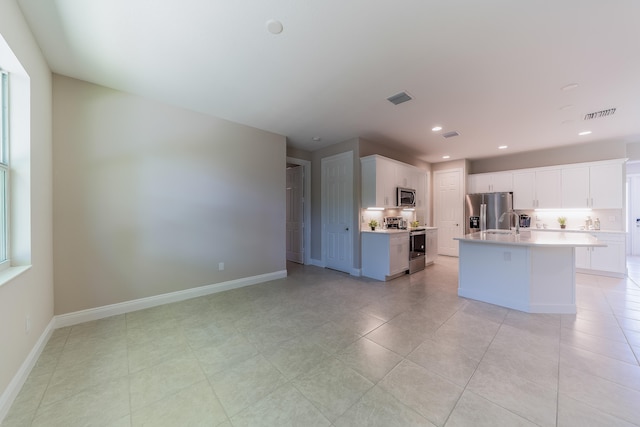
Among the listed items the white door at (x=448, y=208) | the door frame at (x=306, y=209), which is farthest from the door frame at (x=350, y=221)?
the white door at (x=448, y=208)

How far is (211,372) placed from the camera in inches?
74.3

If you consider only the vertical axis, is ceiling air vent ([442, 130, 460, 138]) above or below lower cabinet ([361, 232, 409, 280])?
above

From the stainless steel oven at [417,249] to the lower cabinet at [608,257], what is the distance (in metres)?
3.10

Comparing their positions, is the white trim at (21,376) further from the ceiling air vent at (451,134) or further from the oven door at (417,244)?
the ceiling air vent at (451,134)

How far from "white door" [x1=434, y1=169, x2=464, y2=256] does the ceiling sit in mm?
3016

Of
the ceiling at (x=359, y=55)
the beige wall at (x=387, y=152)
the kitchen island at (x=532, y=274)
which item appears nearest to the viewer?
the ceiling at (x=359, y=55)

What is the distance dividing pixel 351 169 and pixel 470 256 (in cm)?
266

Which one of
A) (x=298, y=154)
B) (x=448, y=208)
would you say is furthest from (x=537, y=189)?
(x=298, y=154)

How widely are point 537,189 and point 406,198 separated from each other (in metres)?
3.31

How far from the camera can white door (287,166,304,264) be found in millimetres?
5957

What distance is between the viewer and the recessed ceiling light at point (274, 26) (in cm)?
192

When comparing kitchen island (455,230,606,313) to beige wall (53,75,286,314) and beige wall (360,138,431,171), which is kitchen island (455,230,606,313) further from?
beige wall (53,75,286,314)

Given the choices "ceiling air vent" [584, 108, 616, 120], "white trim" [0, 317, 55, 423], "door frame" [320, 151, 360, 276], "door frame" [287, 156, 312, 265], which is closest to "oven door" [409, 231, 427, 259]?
"door frame" [320, 151, 360, 276]

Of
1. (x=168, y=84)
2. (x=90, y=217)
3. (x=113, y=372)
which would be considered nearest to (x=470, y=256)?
(x=113, y=372)
